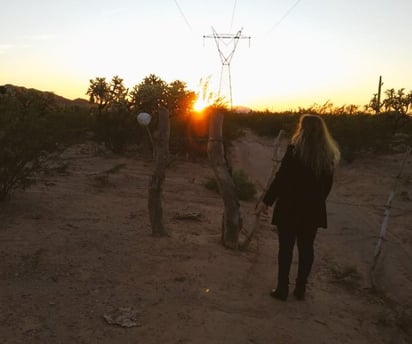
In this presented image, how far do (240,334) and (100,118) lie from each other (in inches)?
583


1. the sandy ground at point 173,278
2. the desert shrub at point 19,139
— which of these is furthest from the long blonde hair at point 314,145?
the desert shrub at point 19,139

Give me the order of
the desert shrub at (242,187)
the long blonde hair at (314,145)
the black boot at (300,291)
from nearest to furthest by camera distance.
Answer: the long blonde hair at (314,145), the black boot at (300,291), the desert shrub at (242,187)

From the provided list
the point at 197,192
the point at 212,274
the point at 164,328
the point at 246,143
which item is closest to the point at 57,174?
the point at 197,192

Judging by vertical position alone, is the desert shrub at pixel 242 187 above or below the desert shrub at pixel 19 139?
below

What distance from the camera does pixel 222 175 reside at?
6.55m

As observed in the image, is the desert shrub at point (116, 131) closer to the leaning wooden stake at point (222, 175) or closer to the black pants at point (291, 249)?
the leaning wooden stake at point (222, 175)

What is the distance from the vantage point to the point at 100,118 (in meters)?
18.0

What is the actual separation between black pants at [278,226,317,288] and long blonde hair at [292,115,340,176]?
0.63 meters

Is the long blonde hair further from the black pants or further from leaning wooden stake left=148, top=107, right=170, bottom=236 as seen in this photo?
leaning wooden stake left=148, top=107, right=170, bottom=236

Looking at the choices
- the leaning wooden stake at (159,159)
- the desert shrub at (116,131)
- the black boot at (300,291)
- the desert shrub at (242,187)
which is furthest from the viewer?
the desert shrub at (116,131)

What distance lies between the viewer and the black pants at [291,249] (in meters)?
5.00

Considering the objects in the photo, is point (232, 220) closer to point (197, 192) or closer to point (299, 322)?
point (299, 322)

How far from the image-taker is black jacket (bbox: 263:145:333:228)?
488 cm

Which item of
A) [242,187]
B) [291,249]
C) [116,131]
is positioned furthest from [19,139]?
[116,131]
